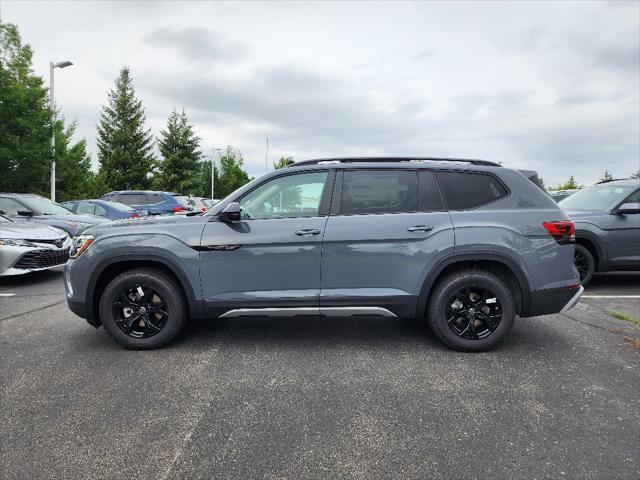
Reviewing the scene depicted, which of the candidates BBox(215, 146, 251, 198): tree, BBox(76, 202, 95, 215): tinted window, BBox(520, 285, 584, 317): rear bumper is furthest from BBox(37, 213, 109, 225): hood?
BBox(215, 146, 251, 198): tree

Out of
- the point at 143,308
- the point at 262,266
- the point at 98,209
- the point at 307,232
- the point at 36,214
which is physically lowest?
the point at 143,308

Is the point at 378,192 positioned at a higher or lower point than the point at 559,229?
higher

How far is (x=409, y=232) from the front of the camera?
373 centimetres

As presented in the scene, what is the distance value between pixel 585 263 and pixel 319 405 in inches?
224

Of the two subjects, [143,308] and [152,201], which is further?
[152,201]

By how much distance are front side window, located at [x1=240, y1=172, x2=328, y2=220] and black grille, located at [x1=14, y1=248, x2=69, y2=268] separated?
495cm

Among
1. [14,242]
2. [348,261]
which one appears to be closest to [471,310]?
[348,261]

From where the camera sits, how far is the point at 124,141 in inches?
1693

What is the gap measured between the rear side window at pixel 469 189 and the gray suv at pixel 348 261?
0.01 m

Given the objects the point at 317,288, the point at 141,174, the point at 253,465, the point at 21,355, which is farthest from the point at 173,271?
the point at 141,174

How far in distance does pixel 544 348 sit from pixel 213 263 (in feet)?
10.5

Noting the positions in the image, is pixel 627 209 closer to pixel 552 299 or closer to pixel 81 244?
pixel 552 299

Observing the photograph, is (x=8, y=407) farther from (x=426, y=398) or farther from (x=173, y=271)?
(x=426, y=398)

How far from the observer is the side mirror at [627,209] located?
640 centimetres
